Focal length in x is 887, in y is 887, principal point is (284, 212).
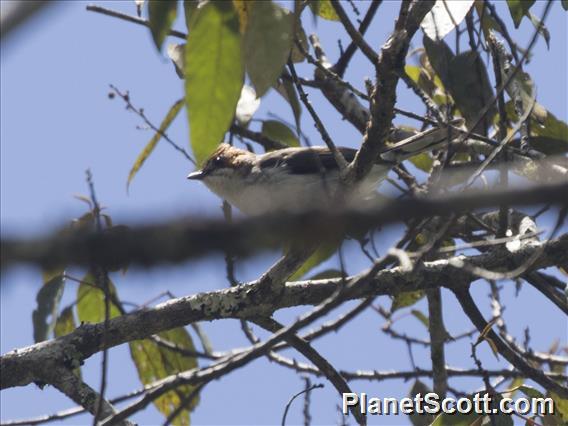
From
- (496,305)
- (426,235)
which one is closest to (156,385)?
(426,235)

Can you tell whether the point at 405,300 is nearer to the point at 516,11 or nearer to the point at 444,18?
the point at 444,18

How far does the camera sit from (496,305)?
643 centimetres

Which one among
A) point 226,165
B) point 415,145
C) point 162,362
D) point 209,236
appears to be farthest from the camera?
point 226,165

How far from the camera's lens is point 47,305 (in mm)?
4902

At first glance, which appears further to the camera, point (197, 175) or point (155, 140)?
point (197, 175)

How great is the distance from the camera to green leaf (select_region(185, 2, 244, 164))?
8.58 feet

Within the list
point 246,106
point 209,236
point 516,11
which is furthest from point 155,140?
point 209,236

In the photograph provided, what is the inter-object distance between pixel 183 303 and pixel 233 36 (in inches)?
70.2

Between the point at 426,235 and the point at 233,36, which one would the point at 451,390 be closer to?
the point at 426,235

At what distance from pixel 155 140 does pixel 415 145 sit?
1.65 metres

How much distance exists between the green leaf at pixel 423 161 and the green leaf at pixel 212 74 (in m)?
3.51

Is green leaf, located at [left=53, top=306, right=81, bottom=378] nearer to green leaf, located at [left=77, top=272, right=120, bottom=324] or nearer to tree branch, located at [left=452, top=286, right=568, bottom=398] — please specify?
green leaf, located at [left=77, top=272, right=120, bottom=324]

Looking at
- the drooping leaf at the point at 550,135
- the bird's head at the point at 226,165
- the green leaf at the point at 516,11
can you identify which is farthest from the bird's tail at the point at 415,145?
the bird's head at the point at 226,165

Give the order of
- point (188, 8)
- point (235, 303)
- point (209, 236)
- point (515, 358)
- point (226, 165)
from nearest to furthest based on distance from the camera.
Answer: point (209, 236) < point (188, 8) < point (235, 303) < point (515, 358) < point (226, 165)
